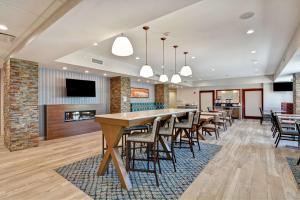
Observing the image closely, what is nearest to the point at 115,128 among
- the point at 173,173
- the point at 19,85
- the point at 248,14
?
the point at 173,173

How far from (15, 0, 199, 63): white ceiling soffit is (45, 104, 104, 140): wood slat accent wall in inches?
97.3

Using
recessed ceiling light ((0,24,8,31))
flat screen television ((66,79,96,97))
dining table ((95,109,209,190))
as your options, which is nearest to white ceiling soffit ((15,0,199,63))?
recessed ceiling light ((0,24,8,31))

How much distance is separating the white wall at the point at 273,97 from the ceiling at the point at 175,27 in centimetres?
547

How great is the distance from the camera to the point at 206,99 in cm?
1192

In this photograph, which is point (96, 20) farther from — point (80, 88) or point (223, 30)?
point (80, 88)

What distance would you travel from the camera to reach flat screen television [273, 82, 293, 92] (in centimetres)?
886

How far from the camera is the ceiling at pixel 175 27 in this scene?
78.5 inches

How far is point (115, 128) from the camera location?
2.42m

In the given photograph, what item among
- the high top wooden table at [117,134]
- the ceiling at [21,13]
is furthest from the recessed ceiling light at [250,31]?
the ceiling at [21,13]

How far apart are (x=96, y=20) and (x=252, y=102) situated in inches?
437

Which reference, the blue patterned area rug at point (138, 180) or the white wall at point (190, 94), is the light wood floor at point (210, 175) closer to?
the blue patterned area rug at point (138, 180)

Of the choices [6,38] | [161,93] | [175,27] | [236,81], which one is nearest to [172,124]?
[175,27]

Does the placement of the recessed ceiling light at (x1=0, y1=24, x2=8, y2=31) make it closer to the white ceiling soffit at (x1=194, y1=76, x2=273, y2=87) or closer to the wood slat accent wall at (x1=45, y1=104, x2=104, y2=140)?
the wood slat accent wall at (x1=45, y1=104, x2=104, y2=140)

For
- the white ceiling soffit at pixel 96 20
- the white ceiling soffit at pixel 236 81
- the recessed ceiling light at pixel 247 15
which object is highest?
the recessed ceiling light at pixel 247 15
